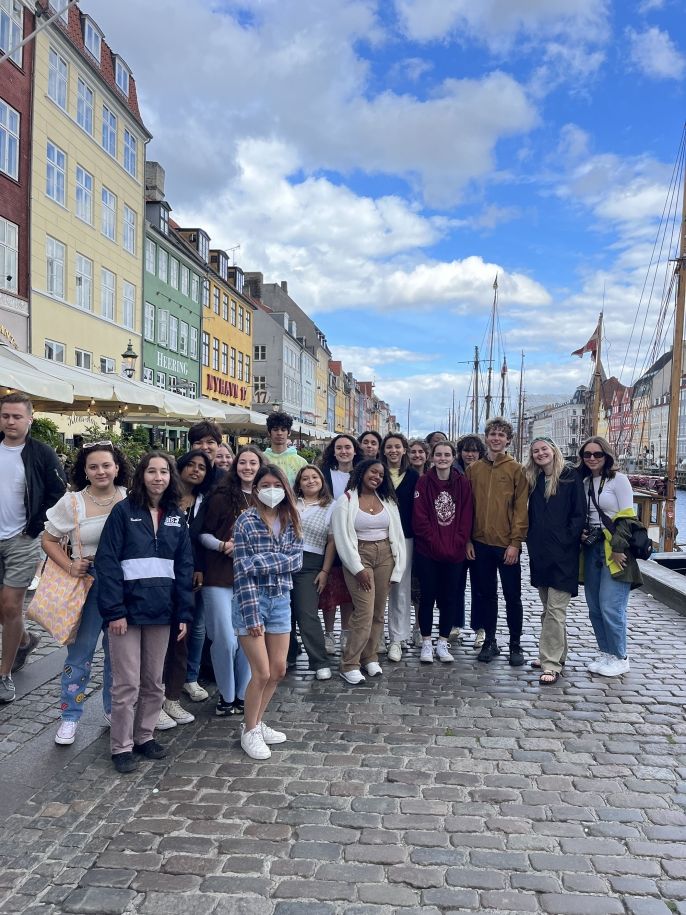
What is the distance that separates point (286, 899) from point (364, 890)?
1.08ft

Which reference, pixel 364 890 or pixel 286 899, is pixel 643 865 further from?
pixel 286 899

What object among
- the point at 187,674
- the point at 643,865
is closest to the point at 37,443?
the point at 187,674

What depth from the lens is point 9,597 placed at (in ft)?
16.1

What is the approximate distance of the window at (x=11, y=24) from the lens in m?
19.2

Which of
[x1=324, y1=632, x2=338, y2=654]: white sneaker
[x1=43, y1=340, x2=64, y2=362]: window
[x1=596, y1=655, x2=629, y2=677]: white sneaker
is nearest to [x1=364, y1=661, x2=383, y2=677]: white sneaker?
[x1=324, y1=632, x2=338, y2=654]: white sneaker

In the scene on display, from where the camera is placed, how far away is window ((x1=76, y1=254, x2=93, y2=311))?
969 inches

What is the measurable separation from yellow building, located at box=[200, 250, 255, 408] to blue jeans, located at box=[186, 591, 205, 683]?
37.8 meters

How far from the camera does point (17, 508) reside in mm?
4934

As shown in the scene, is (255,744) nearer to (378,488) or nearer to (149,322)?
(378,488)

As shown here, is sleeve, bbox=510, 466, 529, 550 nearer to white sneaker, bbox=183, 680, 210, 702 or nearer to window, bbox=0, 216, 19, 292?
white sneaker, bbox=183, 680, 210, 702

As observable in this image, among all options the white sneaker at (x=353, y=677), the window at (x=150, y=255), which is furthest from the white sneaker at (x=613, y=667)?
the window at (x=150, y=255)

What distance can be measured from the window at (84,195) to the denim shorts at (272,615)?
2409 centimetres

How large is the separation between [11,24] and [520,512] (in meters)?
22.0

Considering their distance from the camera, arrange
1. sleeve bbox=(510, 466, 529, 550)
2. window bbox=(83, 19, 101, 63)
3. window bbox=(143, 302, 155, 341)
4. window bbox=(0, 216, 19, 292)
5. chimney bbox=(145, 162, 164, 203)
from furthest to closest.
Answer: chimney bbox=(145, 162, 164, 203) → window bbox=(143, 302, 155, 341) → window bbox=(83, 19, 101, 63) → window bbox=(0, 216, 19, 292) → sleeve bbox=(510, 466, 529, 550)
